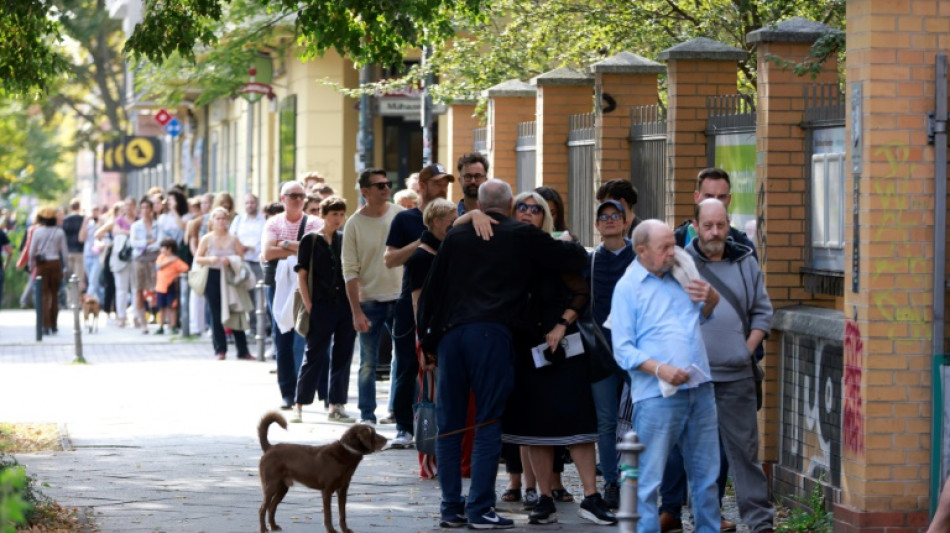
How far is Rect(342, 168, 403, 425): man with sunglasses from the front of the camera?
558 inches

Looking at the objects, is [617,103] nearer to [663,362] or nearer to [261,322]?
[663,362]

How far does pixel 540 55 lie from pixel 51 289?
11.5m

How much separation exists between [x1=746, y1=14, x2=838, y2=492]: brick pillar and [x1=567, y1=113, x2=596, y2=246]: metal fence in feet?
15.7

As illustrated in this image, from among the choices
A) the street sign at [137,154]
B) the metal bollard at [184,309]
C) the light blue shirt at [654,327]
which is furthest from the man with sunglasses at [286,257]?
the street sign at [137,154]

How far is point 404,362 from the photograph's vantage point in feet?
42.7

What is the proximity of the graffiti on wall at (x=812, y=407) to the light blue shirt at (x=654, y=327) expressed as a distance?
1581 mm

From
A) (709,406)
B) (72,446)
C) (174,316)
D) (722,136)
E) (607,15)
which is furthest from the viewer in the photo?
(174,316)

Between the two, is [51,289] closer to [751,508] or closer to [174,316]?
[174,316]

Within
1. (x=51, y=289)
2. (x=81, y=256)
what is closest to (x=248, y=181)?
(x=81, y=256)

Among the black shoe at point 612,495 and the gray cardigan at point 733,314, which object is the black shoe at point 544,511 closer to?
the black shoe at point 612,495

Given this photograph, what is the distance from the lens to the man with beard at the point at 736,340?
29.9 feet

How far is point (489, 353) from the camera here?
32.3 ft

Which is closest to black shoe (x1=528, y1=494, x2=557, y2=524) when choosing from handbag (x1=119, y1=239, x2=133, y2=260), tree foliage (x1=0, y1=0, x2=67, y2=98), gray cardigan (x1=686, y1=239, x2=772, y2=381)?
gray cardigan (x1=686, y1=239, x2=772, y2=381)

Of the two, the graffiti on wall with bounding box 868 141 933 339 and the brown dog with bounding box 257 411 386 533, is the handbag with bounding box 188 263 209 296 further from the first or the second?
the graffiti on wall with bounding box 868 141 933 339
